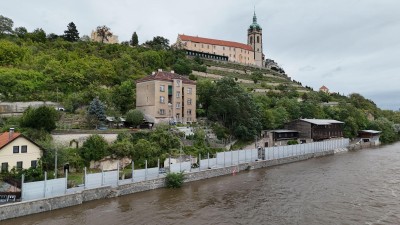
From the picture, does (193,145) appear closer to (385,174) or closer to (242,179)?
(242,179)

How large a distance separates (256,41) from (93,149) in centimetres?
11883

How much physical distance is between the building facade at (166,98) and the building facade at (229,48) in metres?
60.5

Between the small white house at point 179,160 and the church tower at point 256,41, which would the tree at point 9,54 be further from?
the church tower at point 256,41

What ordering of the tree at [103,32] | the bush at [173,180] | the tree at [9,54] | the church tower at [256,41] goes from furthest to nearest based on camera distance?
1. the church tower at [256,41]
2. the tree at [103,32]
3. the tree at [9,54]
4. the bush at [173,180]

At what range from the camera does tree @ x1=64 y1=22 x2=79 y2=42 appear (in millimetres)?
96562

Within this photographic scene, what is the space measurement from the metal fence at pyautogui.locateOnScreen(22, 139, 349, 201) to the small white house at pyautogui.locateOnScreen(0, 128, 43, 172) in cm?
506

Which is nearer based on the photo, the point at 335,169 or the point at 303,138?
the point at 335,169

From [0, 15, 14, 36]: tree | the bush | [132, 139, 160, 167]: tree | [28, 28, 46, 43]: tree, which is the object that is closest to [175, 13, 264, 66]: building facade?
[28, 28, 46, 43]: tree

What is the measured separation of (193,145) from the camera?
141 ft

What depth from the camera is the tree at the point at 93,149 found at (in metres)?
32.2

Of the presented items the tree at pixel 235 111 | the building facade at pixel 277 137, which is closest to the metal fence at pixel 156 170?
the building facade at pixel 277 137

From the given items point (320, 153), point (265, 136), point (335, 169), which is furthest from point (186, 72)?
point (335, 169)

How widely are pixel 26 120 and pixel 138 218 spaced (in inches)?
716

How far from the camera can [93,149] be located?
107 feet
